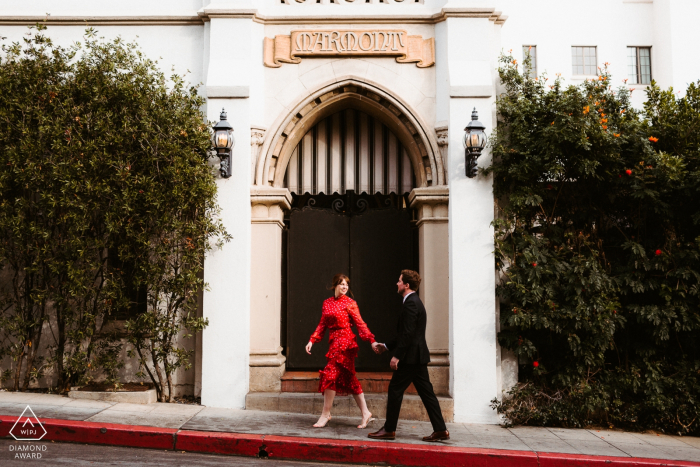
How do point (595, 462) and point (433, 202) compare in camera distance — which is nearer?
point (595, 462)

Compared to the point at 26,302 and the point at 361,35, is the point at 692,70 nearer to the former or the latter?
the point at 361,35

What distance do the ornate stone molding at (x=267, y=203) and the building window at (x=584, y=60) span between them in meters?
18.3

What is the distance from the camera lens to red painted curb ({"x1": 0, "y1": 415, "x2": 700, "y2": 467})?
5.83 metres

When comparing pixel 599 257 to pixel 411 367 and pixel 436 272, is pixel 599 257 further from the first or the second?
pixel 411 367

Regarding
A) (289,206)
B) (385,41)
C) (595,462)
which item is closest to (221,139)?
(289,206)

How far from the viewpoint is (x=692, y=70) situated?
858 inches

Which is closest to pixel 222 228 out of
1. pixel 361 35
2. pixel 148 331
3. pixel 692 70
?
pixel 148 331

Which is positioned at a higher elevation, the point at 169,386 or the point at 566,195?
the point at 566,195

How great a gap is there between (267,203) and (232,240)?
798 mm

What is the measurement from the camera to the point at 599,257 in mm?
7820

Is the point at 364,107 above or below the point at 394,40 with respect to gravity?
below

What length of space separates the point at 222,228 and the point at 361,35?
11.9 ft

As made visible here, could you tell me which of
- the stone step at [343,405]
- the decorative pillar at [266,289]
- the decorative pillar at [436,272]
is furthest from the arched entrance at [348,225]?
the stone step at [343,405]

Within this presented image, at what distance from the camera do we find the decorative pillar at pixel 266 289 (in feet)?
25.8
